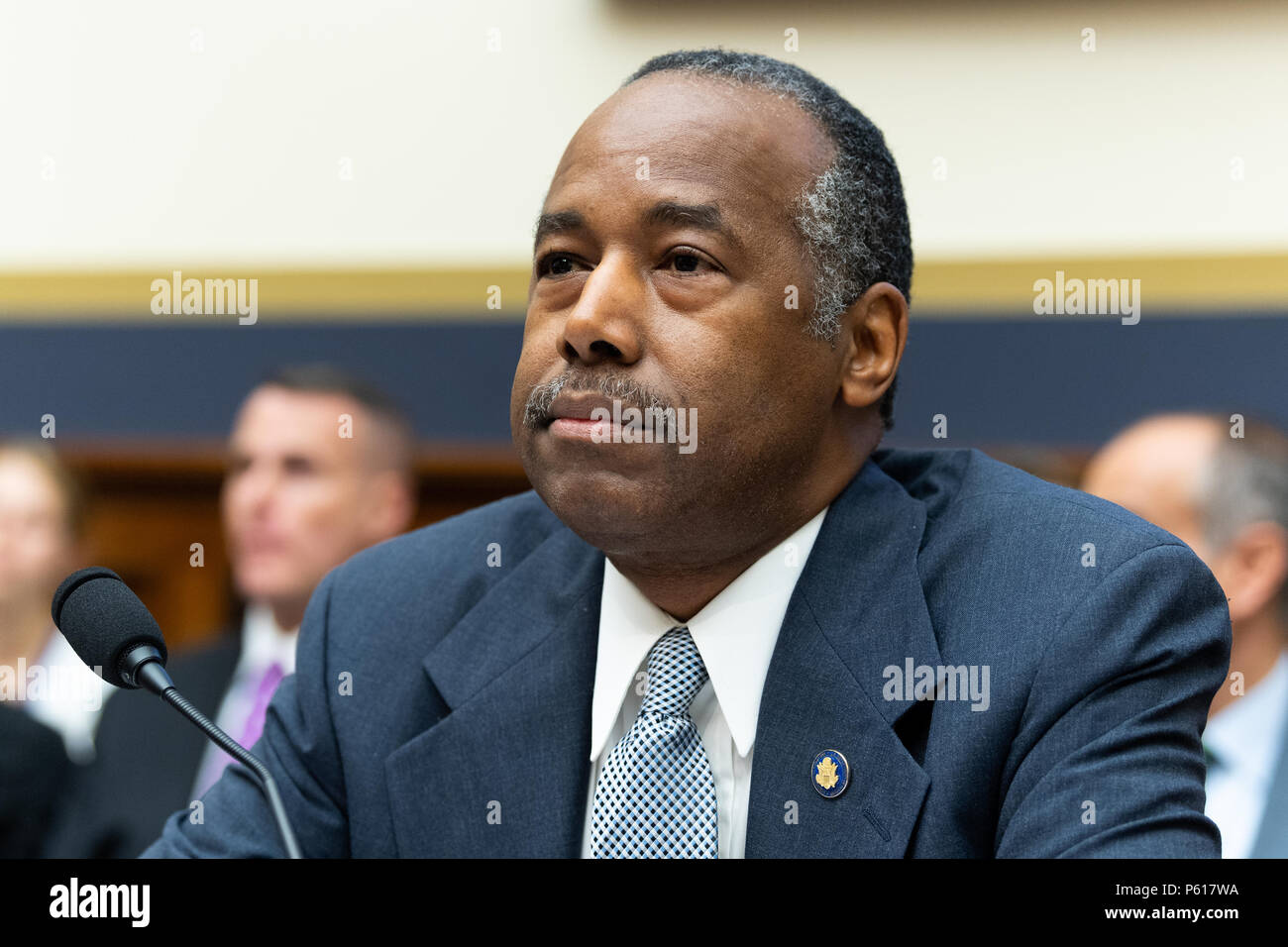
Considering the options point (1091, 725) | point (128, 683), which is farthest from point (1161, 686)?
point (128, 683)

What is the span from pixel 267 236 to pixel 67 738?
1.64 m

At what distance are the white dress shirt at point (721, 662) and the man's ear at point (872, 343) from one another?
194mm

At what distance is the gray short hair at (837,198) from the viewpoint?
184cm

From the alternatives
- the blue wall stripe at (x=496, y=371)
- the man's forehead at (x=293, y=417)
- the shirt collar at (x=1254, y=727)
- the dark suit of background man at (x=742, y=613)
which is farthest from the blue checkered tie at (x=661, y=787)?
the man's forehead at (x=293, y=417)

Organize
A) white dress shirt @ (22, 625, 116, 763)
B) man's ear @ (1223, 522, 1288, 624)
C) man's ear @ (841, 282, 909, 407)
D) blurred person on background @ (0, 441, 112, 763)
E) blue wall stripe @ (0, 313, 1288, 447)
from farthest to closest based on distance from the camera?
blurred person on background @ (0, 441, 112, 763) < white dress shirt @ (22, 625, 116, 763) < blue wall stripe @ (0, 313, 1288, 447) < man's ear @ (1223, 522, 1288, 624) < man's ear @ (841, 282, 909, 407)

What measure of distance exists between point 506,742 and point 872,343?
780 millimetres

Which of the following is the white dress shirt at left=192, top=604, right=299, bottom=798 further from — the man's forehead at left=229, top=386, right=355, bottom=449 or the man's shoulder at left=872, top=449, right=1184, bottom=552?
the man's shoulder at left=872, top=449, right=1184, bottom=552

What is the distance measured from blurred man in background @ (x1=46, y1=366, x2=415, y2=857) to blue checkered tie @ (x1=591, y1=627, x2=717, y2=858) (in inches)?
97.0

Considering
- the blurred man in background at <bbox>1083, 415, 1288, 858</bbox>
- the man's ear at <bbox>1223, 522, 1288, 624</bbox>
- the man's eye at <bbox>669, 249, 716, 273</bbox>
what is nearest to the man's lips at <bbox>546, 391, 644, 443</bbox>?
the man's eye at <bbox>669, 249, 716, 273</bbox>

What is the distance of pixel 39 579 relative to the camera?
165 inches

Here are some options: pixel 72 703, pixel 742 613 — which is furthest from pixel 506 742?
pixel 72 703

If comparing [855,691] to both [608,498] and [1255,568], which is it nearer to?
[608,498]

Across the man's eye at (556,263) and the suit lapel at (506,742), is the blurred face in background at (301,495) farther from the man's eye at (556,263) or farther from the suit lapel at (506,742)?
the man's eye at (556,263)

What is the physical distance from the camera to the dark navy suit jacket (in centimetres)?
156
